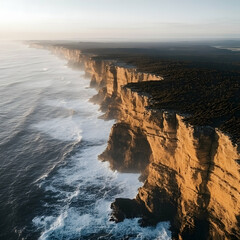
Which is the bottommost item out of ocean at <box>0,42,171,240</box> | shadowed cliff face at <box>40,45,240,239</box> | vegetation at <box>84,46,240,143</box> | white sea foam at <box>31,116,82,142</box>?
white sea foam at <box>31,116,82,142</box>

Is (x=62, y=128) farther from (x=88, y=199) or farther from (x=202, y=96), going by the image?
(x=202, y=96)

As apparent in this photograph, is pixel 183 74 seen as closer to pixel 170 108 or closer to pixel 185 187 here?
pixel 170 108

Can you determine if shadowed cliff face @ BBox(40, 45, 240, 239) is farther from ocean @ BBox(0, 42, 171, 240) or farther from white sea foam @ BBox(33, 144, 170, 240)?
ocean @ BBox(0, 42, 171, 240)

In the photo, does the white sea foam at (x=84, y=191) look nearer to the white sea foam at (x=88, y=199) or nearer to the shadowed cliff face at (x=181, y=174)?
the white sea foam at (x=88, y=199)

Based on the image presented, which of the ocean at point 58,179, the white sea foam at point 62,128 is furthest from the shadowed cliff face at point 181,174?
the white sea foam at point 62,128

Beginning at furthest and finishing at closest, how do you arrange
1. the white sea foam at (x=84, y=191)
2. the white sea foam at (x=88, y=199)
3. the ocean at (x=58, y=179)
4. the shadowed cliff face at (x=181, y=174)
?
the ocean at (x=58, y=179) → the white sea foam at (x=84, y=191) → the white sea foam at (x=88, y=199) → the shadowed cliff face at (x=181, y=174)

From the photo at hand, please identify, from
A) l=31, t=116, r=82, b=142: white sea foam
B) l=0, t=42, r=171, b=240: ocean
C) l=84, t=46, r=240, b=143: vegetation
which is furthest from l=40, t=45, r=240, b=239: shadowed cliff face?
l=31, t=116, r=82, b=142: white sea foam

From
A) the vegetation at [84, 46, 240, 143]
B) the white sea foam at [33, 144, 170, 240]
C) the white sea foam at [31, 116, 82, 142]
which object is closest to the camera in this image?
the vegetation at [84, 46, 240, 143]
